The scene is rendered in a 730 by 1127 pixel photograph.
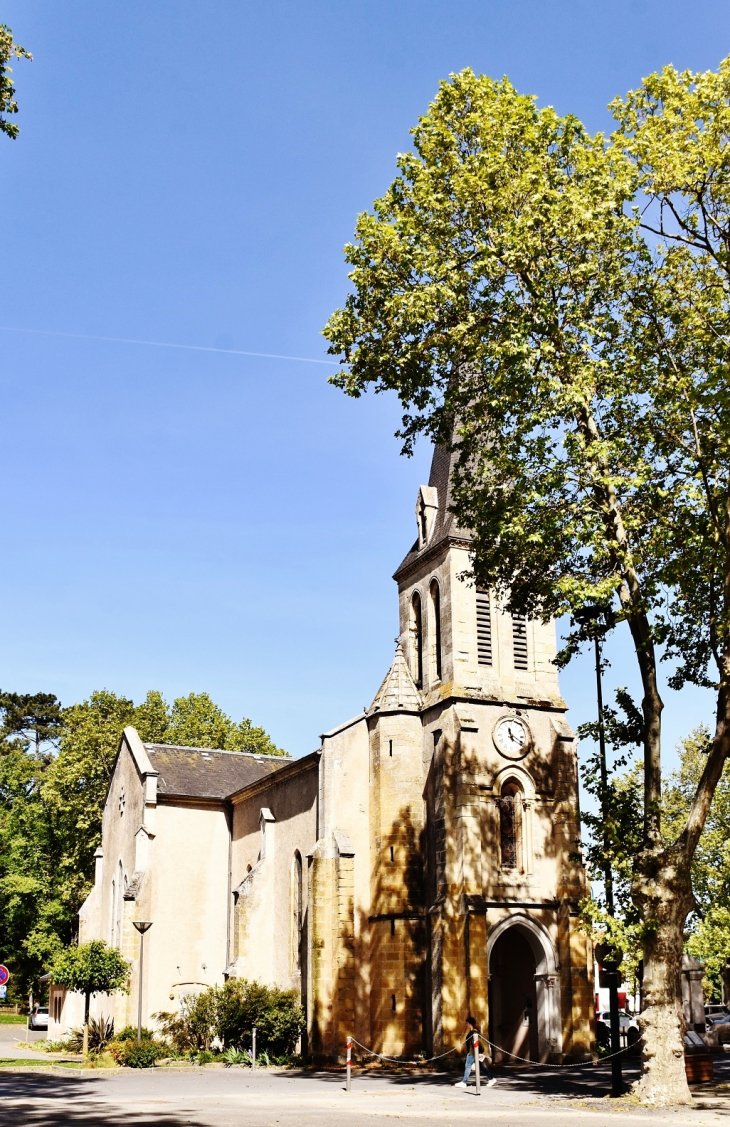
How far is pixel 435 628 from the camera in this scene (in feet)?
108

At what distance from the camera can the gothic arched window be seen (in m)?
32.3

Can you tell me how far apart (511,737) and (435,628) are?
13.8ft

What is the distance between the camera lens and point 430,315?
20.8m

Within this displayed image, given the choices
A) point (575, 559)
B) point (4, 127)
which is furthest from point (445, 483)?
point (4, 127)

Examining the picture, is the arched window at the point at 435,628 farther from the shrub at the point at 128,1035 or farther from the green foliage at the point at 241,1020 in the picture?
the shrub at the point at 128,1035

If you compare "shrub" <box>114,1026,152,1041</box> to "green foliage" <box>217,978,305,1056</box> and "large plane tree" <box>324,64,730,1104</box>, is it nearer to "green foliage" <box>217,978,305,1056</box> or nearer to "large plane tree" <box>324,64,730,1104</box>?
"green foliage" <box>217,978,305,1056</box>

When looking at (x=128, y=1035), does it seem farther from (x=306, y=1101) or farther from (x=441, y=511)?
(x=441, y=511)

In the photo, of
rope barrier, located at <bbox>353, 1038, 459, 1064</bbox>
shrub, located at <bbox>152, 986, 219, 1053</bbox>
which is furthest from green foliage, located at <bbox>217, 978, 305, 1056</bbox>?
rope barrier, located at <bbox>353, 1038, 459, 1064</bbox>

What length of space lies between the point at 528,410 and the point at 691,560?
424cm

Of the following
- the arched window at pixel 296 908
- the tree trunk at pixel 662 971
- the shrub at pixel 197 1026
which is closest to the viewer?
the tree trunk at pixel 662 971

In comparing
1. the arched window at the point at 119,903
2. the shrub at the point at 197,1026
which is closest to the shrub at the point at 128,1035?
the shrub at the point at 197,1026

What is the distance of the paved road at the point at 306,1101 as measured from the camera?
649 inches

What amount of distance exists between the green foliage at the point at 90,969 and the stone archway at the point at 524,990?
1201 cm

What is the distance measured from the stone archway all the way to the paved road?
225cm
